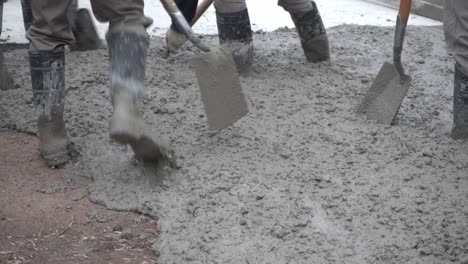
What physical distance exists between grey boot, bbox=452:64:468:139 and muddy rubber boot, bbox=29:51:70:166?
5.37 feet

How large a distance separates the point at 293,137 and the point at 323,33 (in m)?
1.03

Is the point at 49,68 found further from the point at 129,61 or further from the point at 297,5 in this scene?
the point at 297,5

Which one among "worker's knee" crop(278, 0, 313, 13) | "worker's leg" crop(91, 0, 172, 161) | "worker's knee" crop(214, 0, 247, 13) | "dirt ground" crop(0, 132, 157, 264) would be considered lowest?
"dirt ground" crop(0, 132, 157, 264)

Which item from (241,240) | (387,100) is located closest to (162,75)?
(387,100)

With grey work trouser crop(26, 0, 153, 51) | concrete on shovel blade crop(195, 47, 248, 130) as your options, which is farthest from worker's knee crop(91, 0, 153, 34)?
concrete on shovel blade crop(195, 47, 248, 130)

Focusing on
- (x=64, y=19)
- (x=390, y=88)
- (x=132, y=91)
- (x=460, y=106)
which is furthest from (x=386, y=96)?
(x=64, y=19)

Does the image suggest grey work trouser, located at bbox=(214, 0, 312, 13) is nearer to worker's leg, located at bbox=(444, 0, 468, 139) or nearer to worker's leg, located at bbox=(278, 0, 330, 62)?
worker's leg, located at bbox=(278, 0, 330, 62)

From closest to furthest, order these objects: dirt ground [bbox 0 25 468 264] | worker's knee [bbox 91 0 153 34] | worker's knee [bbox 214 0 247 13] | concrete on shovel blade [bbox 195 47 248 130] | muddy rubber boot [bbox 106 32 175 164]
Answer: dirt ground [bbox 0 25 468 264] → muddy rubber boot [bbox 106 32 175 164] → worker's knee [bbox 91 0 153 34] → concrete on shovel blade [bbox 195 47 248 130] → worker's knee [bbox 214 0 247 13]

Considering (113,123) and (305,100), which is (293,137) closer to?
(305,100)

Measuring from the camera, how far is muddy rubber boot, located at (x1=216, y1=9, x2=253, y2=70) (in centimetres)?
350

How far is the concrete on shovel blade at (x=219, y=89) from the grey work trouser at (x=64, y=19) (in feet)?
0.96

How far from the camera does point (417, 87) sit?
3525 mm

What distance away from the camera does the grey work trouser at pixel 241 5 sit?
11.4 ft

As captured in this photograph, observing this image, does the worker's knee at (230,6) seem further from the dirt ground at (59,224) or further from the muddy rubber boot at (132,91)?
the dirt ground at (59,224)
